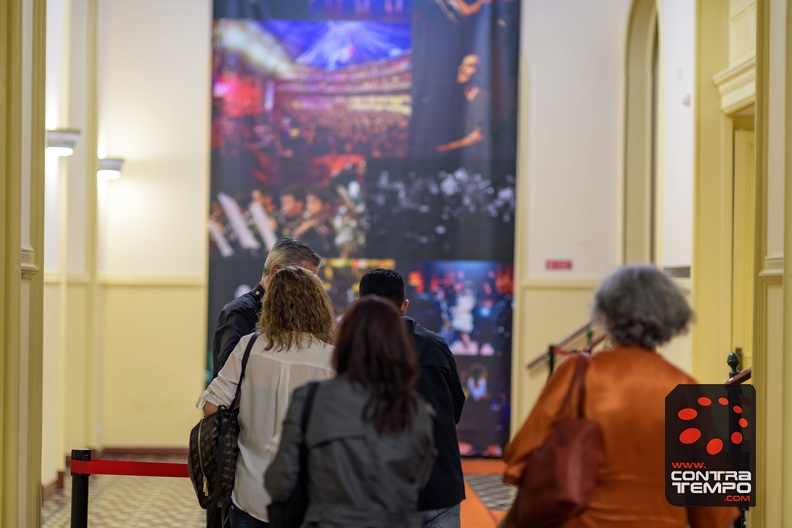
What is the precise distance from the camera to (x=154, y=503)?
8.70 m

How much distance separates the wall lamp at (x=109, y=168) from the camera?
34.9 feet

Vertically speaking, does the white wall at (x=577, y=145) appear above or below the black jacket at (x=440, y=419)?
above

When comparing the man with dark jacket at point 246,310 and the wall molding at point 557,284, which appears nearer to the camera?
the man with dark jacket at point 246,310

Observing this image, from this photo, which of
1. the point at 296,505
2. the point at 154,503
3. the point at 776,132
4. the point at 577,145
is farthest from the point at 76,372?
the point at 296,505

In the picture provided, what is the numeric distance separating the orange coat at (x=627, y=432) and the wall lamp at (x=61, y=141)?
6491mm

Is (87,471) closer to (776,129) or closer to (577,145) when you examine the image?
(776,129)

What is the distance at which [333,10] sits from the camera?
11.3 meters

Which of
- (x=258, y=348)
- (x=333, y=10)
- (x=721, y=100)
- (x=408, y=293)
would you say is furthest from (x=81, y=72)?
(x=258, y=348)

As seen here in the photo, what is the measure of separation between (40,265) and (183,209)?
6.19 meters

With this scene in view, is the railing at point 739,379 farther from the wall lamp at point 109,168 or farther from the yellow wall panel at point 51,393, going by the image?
the wall lamp at point 109,168

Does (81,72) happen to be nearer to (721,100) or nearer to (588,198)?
(588,198)

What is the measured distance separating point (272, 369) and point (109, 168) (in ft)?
24.1

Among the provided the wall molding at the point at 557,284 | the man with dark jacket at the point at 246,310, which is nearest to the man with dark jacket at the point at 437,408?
the man with dark jacket at the point at 246,310

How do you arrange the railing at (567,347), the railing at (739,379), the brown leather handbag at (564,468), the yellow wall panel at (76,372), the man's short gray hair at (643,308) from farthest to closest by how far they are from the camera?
the railing at (567,347) → the yellow wall panel at (76,372) → the railing at (739,379) → the man's short gray hair at (643,308) → the brown leather handbag at (564,468)
